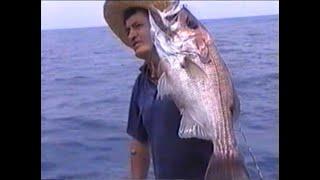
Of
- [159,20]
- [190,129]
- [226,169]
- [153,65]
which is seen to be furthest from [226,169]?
[159,20]

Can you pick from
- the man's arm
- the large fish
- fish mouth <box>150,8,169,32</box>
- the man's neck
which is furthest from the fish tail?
fish mouth <box>150,8,169,32</box>

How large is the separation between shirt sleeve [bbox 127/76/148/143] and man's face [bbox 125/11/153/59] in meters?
0.09

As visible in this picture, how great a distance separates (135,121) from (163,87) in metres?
0.13

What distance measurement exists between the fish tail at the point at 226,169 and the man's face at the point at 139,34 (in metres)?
0.37

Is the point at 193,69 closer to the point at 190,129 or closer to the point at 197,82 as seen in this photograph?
the point at 197,82

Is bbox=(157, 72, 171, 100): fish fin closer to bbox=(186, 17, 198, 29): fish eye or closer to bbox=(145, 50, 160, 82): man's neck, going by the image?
bbox=(145, 50, 160, 82): man's neck

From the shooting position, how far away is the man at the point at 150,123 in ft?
4.67

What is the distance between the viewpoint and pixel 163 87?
56.1 inches

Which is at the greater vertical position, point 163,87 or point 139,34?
point 139,34

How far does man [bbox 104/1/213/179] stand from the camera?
142 centimetres

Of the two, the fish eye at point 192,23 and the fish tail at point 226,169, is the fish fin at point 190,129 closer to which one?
the fish tail at point 226,169
